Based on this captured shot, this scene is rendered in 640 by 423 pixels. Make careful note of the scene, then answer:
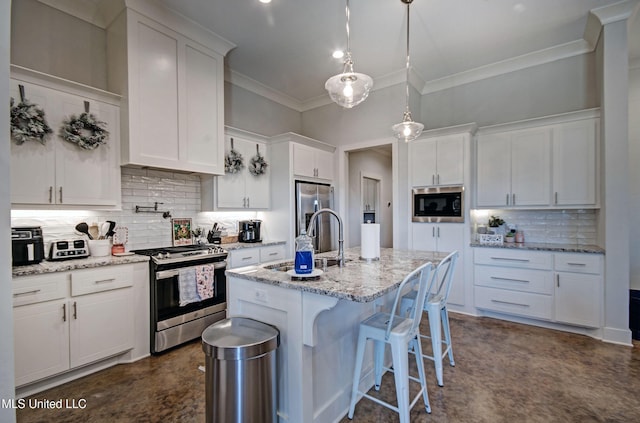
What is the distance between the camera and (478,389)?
2.24m

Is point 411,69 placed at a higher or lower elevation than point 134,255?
higher

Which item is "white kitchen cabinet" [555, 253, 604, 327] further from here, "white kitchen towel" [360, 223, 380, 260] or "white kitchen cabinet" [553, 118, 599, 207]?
"white kitchen towel" [360, 223, 380, 260]

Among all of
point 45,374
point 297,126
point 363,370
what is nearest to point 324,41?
point 297,126

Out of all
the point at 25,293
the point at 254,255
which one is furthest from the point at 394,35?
the point at 25,293

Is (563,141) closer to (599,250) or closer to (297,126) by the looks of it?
(599,250)

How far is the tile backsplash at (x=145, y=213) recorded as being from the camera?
2625 millimetres

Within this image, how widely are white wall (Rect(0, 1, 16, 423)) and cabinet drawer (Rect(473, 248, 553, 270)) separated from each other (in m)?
4.07

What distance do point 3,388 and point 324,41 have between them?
12.0 ft

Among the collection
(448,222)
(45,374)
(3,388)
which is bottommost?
(45,374)

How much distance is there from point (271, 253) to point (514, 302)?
9.84 feet

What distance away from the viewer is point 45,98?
2.40 m

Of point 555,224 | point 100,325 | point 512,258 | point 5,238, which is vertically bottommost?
point 100,325

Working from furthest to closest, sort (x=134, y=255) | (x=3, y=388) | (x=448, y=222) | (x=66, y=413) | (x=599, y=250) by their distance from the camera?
(x=448, y=222), (x=599, y=250), (x=134, y=255), (x=66, y=413), (x=3, y=388)

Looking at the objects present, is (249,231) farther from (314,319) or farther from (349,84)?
(314,319)
